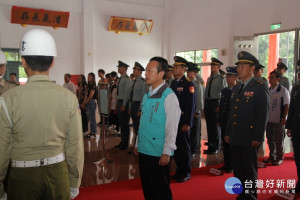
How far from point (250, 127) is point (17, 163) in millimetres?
2149

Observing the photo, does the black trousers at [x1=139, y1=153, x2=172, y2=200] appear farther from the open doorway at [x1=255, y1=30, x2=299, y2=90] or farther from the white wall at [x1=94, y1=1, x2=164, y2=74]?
the white wall at [x1=94, y1=1, x2=164, y2=74]

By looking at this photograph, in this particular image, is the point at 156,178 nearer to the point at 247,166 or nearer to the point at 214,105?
the point at 247,166

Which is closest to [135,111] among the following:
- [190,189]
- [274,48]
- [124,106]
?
[124,106]

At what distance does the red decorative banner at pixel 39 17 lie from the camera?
9.98m

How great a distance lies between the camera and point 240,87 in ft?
9.45

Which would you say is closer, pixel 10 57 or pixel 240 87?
pixel 240 87

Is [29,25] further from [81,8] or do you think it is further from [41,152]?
[41,152]

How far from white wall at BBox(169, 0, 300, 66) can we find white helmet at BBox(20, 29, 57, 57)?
7.70 m

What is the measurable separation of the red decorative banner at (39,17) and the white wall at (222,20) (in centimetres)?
479

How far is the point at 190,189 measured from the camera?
3.29 metres

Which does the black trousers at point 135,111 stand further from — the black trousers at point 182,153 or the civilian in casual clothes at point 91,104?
the black trousers at point 182,153

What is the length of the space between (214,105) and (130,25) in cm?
773

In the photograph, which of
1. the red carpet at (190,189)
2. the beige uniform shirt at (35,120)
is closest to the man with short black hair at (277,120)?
the red carpet at (190,189)

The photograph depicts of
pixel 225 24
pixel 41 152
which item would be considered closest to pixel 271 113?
pixel 41 152
